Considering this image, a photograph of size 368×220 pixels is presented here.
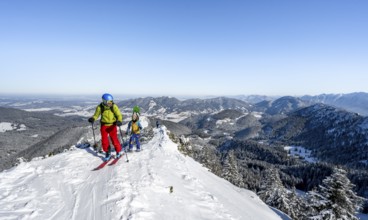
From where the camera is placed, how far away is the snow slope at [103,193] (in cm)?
855

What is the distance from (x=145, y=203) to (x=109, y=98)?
7.58 metres

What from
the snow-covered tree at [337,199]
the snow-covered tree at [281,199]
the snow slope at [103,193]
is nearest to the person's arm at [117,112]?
the snow slope at [103,193]

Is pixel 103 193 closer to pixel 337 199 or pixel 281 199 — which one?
pixel 337 199

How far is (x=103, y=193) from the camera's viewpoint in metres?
10.2

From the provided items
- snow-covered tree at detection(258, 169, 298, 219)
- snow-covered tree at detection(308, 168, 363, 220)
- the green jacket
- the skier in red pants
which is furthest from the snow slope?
snow-covered tree at detection(258, 169, 298, 219)

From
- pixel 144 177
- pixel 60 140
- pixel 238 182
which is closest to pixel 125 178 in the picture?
pixel 144 177

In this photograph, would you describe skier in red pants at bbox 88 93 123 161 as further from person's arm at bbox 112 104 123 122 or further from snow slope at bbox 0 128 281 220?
snow slope at bbox 0 128 281 220

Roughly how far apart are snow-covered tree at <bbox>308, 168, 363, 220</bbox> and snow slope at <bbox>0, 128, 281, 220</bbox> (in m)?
16.4

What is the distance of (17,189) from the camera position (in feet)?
34.6

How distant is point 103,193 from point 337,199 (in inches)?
934

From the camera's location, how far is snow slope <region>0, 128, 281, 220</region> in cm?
855

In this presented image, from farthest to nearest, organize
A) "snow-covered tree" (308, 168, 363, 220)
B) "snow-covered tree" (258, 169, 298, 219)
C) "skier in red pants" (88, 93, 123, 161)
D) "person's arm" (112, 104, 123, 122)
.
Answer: "snow-covered tree" (258, 169, 298, 219)
"snow-covered tree" (308, 168, 363, 220)
"person's arm" (112, 104, 123, 122)
"skier in red pants" (88, 93, 123, 161)

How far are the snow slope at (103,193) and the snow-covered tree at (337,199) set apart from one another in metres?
16.4

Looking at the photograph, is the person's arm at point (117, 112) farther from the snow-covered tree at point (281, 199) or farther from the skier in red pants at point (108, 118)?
the snow-covered tree at point (281, 199)
